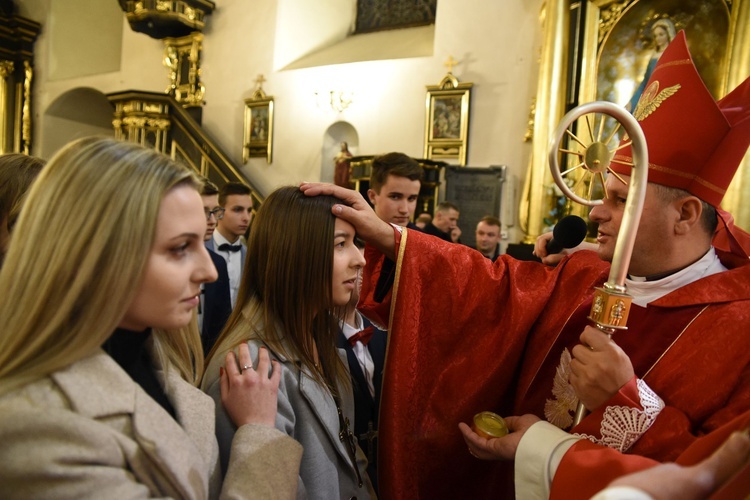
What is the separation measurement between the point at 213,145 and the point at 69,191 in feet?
30.1

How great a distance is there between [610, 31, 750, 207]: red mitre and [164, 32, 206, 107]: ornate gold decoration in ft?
34.1

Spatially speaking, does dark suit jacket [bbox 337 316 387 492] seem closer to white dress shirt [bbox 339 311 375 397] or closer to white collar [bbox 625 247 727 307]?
white dress shirt [bbox 339 311 375 397]

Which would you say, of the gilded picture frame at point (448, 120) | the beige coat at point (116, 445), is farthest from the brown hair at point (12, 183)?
the gilded picture frame at point (448, 120)

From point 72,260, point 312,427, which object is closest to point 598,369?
point 312,427

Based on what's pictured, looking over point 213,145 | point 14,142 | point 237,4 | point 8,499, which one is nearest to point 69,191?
point 8,499

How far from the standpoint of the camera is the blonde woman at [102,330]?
0.81 m

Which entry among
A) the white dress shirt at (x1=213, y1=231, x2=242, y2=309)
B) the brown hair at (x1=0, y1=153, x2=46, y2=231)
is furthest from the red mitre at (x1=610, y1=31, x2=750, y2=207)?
the white dress shirt at (x1=213, y1=231, x2=242, y2=309)

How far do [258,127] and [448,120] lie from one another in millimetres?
3858

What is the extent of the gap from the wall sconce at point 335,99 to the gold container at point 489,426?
8.33m

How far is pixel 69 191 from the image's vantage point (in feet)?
3.05

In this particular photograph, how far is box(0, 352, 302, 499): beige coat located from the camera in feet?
2.59

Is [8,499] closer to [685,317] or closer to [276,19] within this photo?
[685,317]

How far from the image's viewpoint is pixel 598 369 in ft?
4.37

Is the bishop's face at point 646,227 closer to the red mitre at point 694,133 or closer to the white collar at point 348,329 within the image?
the red mitre at point 694,133
